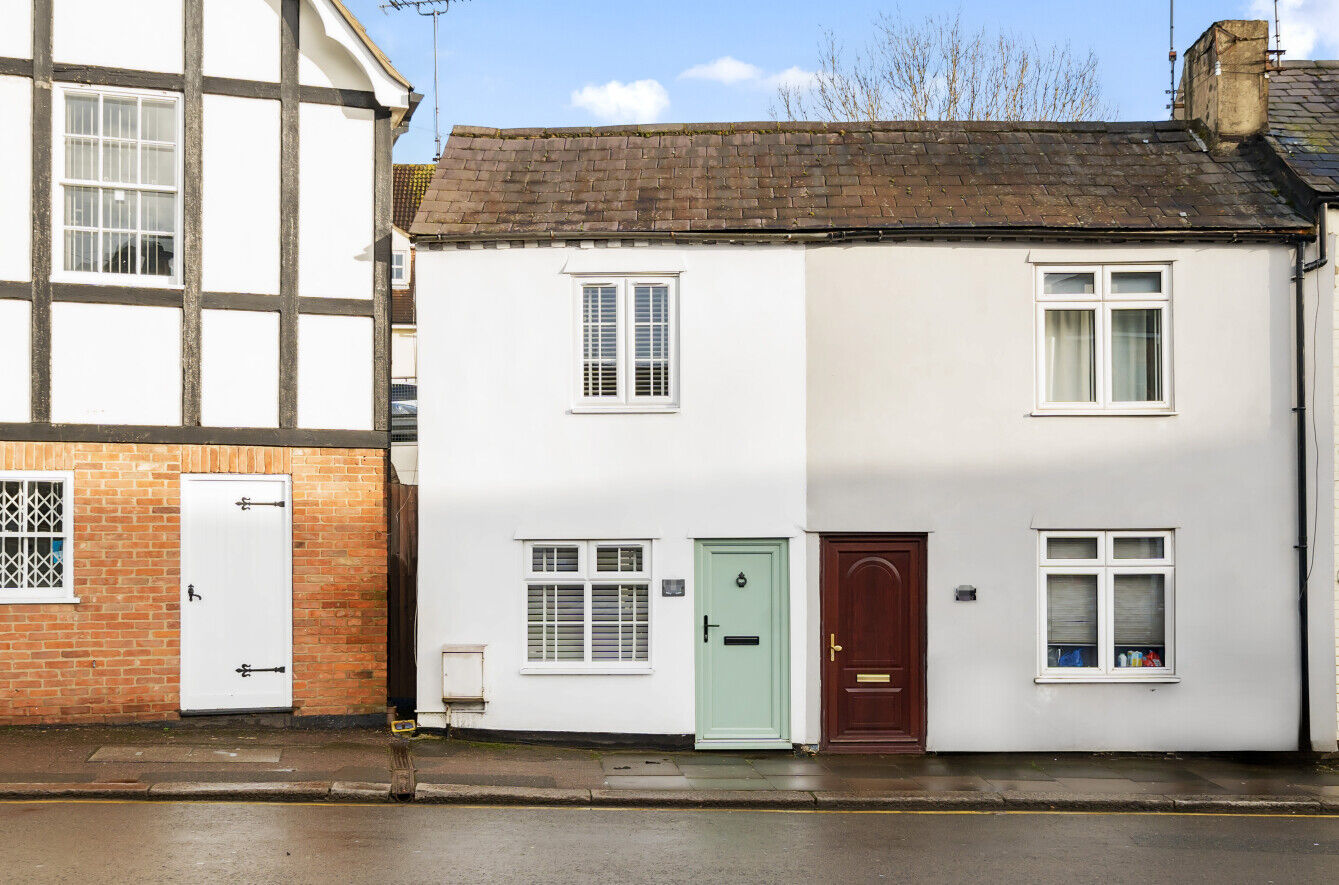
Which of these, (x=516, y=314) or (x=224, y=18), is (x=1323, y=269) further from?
(x=224, y=18)

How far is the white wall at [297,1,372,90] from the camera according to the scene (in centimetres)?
1339

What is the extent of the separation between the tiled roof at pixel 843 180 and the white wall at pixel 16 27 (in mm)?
4216

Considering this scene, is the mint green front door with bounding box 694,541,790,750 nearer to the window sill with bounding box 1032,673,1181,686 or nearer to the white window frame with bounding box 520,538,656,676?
the white window frame with bounding box 520,538,656,676

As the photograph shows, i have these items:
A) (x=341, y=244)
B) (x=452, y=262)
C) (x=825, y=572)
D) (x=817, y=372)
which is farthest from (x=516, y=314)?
(x=825, y=572)

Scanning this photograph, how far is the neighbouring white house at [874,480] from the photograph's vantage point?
1330cm

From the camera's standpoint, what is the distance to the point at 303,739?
12.6 m

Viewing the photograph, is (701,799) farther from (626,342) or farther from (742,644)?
(626,342)

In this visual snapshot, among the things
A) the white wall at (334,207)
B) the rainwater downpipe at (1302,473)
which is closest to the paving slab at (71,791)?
the white wall at (334,207)

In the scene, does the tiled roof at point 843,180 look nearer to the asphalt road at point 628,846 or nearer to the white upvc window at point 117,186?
the white upvc window at point 117,186

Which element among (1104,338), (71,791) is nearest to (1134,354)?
(1104,338)

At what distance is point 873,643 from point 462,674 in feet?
14.2

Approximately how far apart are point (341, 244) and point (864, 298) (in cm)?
562

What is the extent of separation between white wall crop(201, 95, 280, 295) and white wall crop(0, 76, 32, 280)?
168 cm

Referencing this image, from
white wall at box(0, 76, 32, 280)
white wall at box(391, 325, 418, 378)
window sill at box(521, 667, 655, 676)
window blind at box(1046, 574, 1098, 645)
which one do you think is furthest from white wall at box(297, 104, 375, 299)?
white wall at box(391, 325, 418, 378)
